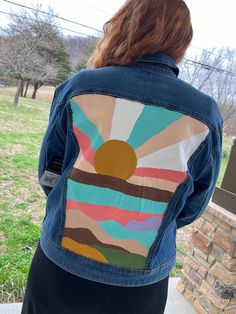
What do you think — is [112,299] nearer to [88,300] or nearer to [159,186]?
[88,300]

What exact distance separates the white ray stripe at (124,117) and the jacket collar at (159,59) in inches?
4.9

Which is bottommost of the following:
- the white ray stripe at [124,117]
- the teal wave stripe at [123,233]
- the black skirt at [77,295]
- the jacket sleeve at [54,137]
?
the black skirt at [77,295]

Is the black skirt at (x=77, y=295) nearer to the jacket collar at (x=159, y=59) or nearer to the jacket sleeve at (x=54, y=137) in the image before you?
the jacket sleeve at (x=54, y=137)

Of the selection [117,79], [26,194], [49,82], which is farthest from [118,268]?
[49,82]

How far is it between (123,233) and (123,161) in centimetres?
18

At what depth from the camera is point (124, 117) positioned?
697 millimetres

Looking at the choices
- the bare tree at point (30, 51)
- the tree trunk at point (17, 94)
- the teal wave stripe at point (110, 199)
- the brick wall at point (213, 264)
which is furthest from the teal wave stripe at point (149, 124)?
the tree trunk at point (17, 94)

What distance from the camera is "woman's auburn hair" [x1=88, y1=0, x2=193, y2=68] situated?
2.43 ft

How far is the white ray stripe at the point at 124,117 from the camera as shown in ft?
2.28

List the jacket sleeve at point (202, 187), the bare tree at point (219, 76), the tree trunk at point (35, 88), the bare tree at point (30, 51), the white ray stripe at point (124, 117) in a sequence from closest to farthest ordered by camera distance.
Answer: the white ray stripe at point (124, 117)
the jacket sleeve at point (202, 187)
the bare tree at point (219, 76)
the bare tree at point (30, 51)
the tree trunk at point (35, 88)

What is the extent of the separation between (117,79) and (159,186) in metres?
0.27

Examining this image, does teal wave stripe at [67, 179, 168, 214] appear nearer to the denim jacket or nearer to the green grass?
the denim jacket

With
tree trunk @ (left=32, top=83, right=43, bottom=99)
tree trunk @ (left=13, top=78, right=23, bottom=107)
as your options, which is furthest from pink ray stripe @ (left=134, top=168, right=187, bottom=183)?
tree trunk @ (left=32, top=83, right=43, bottom=99)

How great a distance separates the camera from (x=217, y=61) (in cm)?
378
